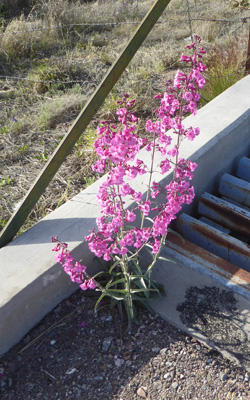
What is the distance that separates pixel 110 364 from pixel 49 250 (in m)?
0.53

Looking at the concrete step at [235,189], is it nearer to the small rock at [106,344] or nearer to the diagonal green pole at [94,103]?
the diagonal green pole at [94,103]

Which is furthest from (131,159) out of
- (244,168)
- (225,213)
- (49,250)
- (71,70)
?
(71,70)

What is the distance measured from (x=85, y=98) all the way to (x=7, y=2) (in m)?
3.92

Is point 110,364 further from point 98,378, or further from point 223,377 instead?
point 223,377

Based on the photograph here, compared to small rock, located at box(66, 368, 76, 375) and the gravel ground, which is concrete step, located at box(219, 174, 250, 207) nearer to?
the gravel ground

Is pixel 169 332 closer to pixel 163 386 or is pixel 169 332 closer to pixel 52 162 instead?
pixel 163 386

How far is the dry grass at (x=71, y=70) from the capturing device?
3307 millimetres

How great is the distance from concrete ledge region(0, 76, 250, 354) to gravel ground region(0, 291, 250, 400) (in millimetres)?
98

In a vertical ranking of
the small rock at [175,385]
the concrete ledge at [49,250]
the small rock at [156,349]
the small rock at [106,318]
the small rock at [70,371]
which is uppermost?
the concrete ledge at [49,250]

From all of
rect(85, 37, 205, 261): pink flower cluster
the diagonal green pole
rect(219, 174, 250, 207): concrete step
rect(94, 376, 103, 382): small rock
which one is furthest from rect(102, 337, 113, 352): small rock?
rect(219, 174, 250, 207): concrete step

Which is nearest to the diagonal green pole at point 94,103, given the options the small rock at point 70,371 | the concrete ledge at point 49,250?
the concrete ledge at point 49,250

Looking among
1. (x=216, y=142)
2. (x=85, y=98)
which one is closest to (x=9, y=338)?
(x=216, y=142)

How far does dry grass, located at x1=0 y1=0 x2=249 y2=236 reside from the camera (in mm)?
3307

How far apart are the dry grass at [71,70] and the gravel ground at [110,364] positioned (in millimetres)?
924
